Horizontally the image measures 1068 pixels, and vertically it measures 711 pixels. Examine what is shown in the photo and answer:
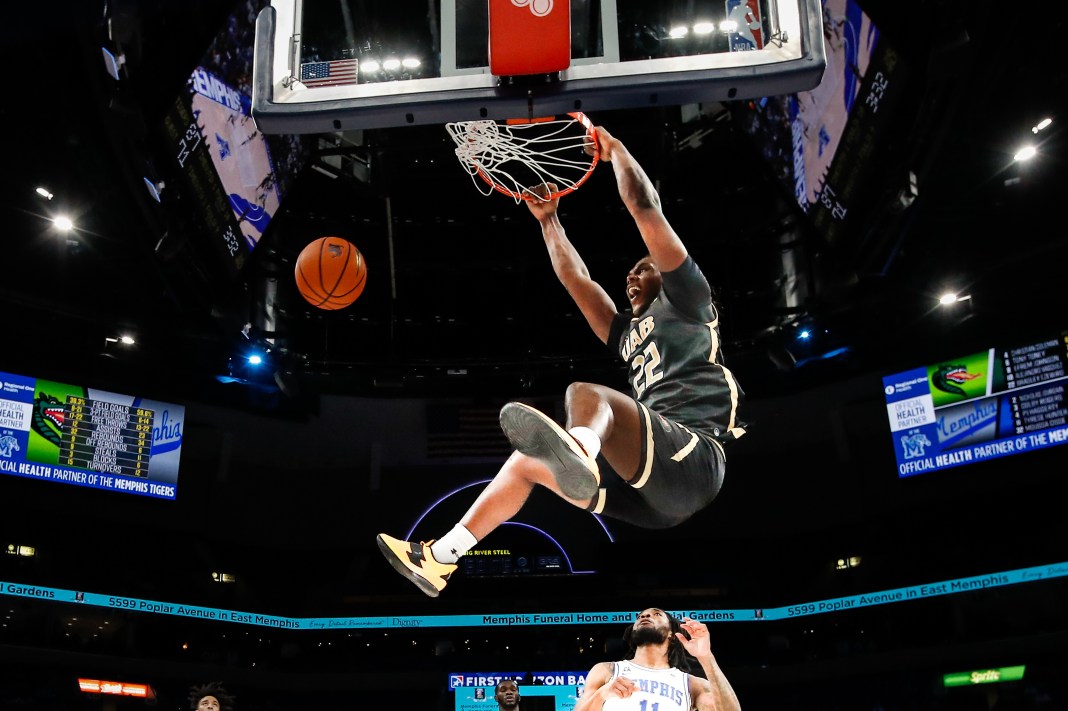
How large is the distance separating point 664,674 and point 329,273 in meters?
3.65

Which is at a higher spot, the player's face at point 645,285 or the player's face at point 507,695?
the player's face at point 645,285

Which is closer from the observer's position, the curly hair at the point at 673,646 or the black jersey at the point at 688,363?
the black jersey at the point at 688,363

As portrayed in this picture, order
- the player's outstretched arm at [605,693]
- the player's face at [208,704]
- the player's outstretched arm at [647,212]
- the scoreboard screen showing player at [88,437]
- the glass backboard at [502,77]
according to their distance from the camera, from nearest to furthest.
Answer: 1. the glass backboard at [502,77]
2. the player's outstretched arm at [647,212]
3. the player's outstretched arm at [605,693]
4. the player's face at [208,704]
5. the scoreboard screen showing player at [88,437]

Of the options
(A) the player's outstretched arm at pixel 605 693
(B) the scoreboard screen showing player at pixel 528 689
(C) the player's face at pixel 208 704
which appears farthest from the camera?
(B) the scoreboard screen showing player at pixel 528 689

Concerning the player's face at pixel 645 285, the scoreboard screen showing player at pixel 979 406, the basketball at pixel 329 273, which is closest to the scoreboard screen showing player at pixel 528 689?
the scoreboard screen showing player at pixel 979 406

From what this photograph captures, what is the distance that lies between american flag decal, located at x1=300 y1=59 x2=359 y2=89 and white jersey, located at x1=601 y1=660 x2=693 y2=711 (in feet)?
9.89

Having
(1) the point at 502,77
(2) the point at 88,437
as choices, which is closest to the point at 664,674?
(1) the point at 502,77

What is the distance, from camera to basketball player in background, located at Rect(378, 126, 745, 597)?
3588 millimetres

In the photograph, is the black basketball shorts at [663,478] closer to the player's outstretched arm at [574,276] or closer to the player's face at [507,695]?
the player's outstretched arm at [574,276]

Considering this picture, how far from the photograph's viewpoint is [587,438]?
11.8 feet

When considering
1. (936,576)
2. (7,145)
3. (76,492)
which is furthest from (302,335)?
(936,576)

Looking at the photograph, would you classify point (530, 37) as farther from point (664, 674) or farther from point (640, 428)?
point (664, 674)

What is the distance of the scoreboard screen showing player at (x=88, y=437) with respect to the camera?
11805 mm

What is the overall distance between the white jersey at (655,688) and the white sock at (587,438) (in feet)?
5.35
